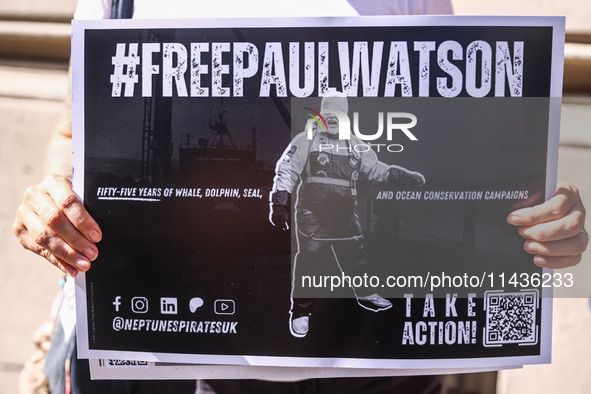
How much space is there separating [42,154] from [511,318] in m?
1.25

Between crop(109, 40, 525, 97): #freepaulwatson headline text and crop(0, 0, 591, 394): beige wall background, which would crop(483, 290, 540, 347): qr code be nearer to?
crop(109, 40, 525, 97): #freepaulwatson headline text

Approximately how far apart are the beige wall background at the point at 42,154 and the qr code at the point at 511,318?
0.58 m

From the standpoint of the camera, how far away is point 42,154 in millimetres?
1379

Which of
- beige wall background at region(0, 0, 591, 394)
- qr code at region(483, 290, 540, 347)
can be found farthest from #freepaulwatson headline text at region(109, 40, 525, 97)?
beige wall background at region(0, 0, 591, 394)

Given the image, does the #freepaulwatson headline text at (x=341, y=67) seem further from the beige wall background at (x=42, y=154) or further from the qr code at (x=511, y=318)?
the beige wall background at (x=42, y=154)

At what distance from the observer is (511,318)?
727mm

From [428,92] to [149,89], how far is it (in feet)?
1.30

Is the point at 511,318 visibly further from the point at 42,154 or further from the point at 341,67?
the point at 42,154

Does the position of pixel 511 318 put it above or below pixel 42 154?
below

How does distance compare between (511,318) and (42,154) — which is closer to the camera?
(511,318)

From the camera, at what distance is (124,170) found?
0.71 meters

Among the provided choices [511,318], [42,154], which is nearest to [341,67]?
[511,318]

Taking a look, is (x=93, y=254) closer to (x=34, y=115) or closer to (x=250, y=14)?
(x=250, y=14)

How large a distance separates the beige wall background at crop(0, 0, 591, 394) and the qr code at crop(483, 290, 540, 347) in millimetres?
576
